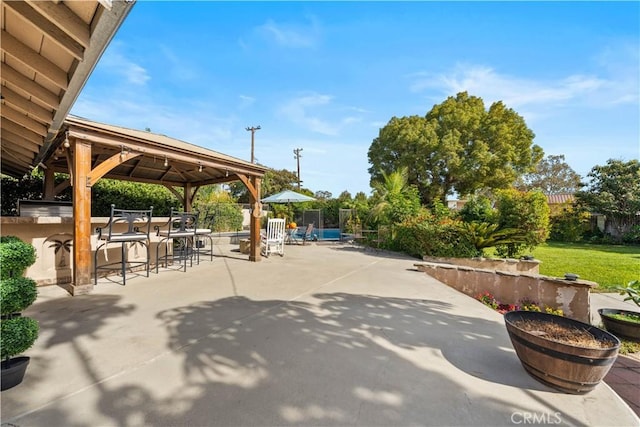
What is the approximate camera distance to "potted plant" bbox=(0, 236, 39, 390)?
69.4 inches

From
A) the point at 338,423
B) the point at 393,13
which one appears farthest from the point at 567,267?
the point at 338,423

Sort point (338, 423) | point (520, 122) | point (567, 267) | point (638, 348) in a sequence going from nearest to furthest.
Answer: point (338, 423), point (638, 348), point (567, 267), point (520, 122)

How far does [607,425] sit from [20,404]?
3.44m

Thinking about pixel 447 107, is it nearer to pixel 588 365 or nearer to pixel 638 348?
pixel 638 348

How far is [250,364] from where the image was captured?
2180mm

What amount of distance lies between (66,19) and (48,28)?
8.7 inches

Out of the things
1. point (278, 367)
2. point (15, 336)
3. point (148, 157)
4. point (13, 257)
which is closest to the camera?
point (15, 336)

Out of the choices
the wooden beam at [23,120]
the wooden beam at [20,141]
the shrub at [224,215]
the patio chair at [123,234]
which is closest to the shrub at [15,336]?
the wooden beam at [23,120]

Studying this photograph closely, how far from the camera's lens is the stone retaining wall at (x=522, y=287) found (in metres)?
4.71

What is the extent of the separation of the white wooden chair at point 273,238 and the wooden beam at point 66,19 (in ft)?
20.7

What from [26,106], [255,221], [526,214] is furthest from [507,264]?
[26,106]

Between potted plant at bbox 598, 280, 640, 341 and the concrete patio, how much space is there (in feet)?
8.00

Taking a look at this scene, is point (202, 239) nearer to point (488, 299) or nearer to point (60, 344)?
A: point (60, 344)

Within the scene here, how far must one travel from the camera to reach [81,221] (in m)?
4.10
